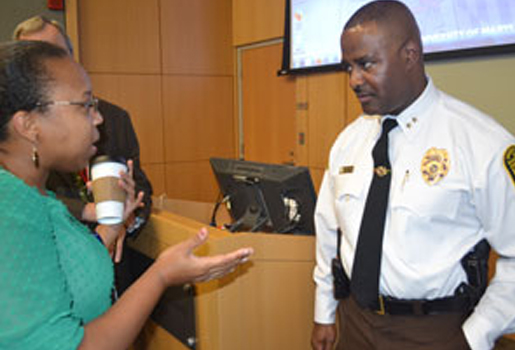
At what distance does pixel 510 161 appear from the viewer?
1192 millimetres

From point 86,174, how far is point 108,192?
658 millimetres

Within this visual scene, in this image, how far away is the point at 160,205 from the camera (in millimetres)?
2547

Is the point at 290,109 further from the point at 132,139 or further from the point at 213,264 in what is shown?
the point at 213,264

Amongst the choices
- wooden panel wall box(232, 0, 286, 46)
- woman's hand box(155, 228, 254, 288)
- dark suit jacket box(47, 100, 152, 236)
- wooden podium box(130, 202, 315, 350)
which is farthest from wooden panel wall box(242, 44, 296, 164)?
woman's hand box(155, 228, 254, 288)

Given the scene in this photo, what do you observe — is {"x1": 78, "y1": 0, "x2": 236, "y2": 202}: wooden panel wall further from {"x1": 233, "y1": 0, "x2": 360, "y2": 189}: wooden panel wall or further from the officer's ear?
the officer's ear

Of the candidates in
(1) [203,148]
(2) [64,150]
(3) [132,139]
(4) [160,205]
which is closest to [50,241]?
(2) [64,150]

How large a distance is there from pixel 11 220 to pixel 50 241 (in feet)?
0.27

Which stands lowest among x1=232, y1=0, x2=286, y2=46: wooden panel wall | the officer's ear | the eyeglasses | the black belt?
the black belt

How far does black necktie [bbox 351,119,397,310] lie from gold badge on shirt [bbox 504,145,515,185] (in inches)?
12.6

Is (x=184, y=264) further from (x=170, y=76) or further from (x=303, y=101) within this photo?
(x=170, y=76)

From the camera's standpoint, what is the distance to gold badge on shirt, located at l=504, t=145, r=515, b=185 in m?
1.18

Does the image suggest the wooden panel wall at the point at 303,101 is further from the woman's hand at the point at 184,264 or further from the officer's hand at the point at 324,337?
the woman's hand at the point at 184,264

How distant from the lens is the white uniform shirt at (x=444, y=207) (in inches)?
47.1

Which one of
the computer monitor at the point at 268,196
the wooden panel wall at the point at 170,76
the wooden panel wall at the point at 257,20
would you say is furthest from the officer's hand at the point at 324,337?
the wooden panel wall at the point at 257,20
